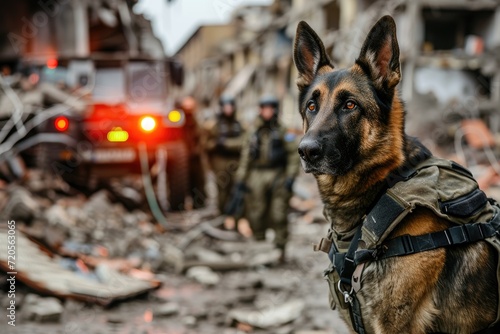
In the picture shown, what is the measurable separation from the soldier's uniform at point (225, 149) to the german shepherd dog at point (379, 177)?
20.3ft

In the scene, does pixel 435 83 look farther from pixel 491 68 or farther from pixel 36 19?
pixel 36 19

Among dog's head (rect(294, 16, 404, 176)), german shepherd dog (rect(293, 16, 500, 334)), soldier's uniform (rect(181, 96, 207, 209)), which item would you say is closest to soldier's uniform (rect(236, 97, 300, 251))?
soldier's uniform (rect(181, 96, 207, 209))

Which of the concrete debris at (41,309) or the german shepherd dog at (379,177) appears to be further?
the concrete debris at (41,309)

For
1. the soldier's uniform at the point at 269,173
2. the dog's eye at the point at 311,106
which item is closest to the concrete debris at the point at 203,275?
the soldier's uniform at the point at 269,173

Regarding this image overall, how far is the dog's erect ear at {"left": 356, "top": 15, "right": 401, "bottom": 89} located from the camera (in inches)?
81.9

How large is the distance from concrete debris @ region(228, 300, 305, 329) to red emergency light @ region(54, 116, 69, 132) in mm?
4342

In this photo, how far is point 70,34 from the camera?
15352 millimetres

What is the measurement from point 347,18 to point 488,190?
9.44 m

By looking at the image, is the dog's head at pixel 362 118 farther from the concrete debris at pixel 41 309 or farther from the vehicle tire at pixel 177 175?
the vehicle tire at pixel 177 175

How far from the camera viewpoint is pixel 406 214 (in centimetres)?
194

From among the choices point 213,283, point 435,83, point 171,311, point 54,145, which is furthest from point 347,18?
point 171,311

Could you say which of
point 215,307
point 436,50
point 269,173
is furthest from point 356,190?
point 436,50

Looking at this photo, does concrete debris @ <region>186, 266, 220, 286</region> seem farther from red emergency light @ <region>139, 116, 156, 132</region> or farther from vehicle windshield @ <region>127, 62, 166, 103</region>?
vehicle windshield @ <region>127, 62, 166, 103</region>

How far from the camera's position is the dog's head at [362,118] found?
83.2 inches
